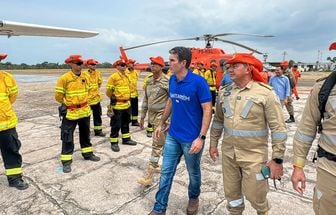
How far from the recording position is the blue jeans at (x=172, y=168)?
3.05 m

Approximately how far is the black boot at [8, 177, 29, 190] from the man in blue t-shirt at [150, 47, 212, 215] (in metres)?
2.10

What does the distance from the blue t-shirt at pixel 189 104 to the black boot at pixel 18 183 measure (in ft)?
8.12

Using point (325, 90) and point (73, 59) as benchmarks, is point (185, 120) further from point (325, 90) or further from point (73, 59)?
point (73, 59)

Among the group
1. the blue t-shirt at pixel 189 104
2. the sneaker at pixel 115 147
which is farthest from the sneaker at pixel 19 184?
the blue t-shirt at pixel 189 104

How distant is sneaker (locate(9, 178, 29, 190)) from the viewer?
13.0 ft

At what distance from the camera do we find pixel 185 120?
3037mm

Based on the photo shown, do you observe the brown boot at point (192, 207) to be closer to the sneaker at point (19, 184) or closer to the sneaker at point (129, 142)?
the sneaker at point (19, 184)

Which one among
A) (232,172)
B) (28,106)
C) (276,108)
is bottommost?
(28,106)

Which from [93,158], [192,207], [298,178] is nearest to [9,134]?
[93,158]

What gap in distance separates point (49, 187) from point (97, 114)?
3.07 meters

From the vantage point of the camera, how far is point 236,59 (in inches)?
99.4

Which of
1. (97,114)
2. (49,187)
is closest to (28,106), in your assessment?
(97,114)

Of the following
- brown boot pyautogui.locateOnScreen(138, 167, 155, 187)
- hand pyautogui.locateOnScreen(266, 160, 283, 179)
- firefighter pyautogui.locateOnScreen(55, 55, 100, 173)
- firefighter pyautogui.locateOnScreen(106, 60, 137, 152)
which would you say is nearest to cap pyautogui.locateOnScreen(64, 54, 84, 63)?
firefighter pyautogui.locateOnScreen(55, 55, 100, 173)

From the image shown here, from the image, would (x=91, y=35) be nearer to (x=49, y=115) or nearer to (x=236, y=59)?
(x=49, y=115)
